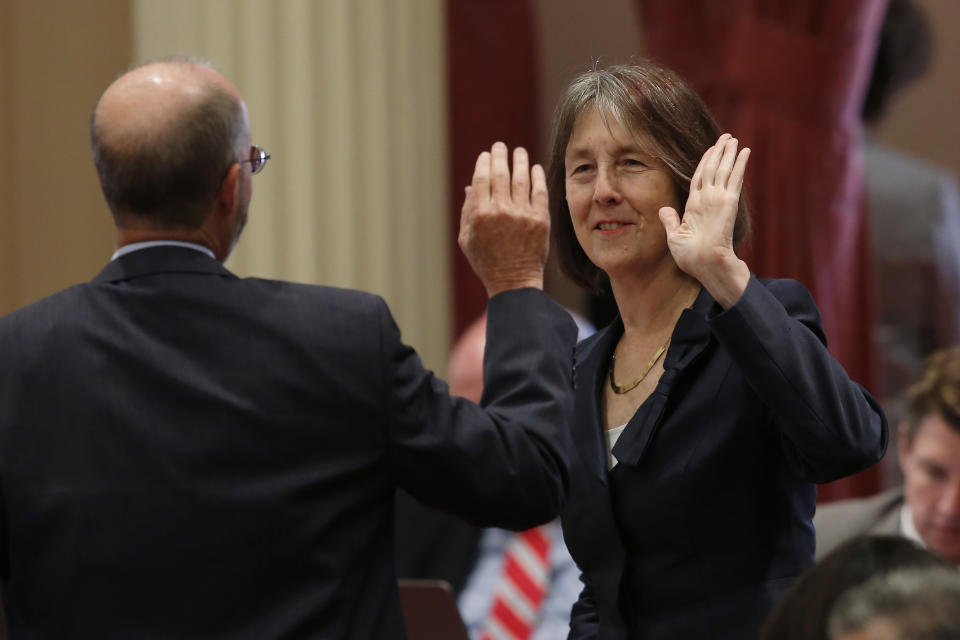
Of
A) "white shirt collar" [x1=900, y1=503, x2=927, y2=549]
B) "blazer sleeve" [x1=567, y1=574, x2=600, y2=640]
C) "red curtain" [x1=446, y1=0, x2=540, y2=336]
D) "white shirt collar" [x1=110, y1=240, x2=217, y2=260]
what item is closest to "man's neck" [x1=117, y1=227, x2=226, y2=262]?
"white shirt collar" [x1=110, y1=240, x2=217, y2=260]

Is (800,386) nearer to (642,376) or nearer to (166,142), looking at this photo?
(642,376)

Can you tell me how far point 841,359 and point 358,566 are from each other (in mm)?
2448

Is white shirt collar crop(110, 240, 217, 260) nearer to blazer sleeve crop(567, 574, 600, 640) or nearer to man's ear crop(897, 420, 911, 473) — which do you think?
blazer sleeve crop(567, 574, 600, 640)

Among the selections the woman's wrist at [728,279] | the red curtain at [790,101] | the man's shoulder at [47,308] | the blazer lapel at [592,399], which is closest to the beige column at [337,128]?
the red curtain at [790,101]

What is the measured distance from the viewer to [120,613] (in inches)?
60.4

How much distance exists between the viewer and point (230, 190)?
164 centimetres

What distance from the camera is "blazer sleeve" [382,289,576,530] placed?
62.3 inches

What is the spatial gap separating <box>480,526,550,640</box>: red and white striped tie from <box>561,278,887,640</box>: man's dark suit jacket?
1200 millimetres

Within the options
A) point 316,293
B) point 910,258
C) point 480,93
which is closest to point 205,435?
point 316,293

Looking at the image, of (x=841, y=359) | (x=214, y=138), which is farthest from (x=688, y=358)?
(x=841, y=359)

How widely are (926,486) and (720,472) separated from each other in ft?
→ 4.22

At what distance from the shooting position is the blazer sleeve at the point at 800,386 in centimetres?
159

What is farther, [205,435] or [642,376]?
[642,376]

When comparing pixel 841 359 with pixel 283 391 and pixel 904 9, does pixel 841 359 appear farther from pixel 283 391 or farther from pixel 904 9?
pixel 283 391
